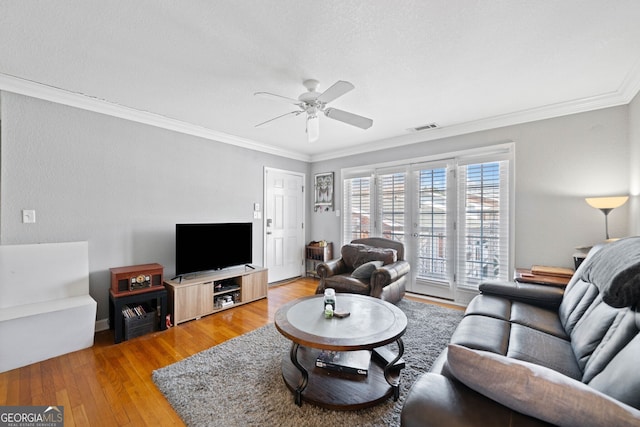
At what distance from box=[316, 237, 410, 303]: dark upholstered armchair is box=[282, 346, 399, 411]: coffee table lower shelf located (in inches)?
44.9

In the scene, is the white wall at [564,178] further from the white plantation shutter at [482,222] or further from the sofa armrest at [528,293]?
the sofa armrest at [528,293]

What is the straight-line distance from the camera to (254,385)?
6.51 feet

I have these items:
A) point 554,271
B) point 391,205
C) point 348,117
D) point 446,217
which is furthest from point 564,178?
point 348,117

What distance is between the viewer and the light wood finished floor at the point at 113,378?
1724mm

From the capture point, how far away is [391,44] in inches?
75.7

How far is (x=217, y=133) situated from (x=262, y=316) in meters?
2.68

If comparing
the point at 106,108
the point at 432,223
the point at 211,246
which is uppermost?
the point at 106,108

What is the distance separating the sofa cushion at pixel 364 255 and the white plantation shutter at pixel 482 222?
38.5 inches

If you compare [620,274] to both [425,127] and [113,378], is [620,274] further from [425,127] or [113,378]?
[113,378]

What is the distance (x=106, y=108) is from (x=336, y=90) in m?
2.66

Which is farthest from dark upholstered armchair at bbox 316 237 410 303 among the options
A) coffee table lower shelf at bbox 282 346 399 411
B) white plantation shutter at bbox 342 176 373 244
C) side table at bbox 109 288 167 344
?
side table at bbox 109 288 167 344

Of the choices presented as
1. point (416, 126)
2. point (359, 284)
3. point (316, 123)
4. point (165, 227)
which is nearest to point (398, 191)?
point (416, 126)

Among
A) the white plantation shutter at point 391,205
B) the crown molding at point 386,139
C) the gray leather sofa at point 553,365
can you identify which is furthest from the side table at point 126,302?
the white plantation shutter at point 391,205

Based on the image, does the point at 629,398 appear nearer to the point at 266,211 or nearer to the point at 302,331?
the point at 302,331
